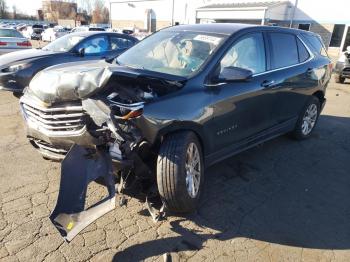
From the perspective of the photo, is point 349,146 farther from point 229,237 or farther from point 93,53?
point 93,53

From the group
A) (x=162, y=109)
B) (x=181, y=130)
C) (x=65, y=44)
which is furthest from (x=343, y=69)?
(x=162, y=109)

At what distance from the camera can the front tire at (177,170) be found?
3027 mm

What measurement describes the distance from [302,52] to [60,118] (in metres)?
3.89

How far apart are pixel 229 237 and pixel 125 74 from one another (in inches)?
69.7

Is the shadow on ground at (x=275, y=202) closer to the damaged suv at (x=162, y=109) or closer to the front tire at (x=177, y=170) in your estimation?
the front tire at (x=177, y=170)

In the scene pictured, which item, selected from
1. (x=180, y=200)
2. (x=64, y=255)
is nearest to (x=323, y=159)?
(x=180, y=200)

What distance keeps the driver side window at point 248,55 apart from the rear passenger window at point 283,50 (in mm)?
289

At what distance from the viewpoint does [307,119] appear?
5.73 meters

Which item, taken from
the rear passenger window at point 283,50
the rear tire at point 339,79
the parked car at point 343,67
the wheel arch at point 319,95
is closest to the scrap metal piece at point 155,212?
Result: the rear passenger window at point 283,50

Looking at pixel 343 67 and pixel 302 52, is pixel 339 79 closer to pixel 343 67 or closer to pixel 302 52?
pixel 343 67

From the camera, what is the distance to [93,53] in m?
8.31

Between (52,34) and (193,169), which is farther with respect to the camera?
(52,34)

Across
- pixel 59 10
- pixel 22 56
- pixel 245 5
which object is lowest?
pixel 59 10

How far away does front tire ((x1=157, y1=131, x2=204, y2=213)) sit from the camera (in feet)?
9.93
